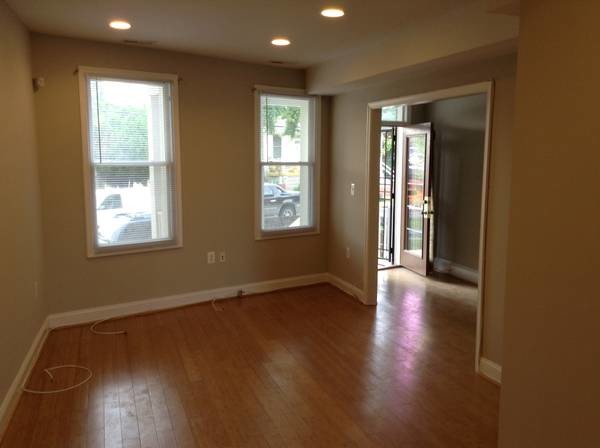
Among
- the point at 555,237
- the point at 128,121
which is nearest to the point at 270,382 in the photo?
the point at 555,237

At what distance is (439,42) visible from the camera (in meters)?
3.11

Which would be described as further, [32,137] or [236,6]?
[32,137]

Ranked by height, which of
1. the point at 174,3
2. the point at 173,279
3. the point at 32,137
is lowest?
the point at 173,279

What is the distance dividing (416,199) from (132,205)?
3.70 metres

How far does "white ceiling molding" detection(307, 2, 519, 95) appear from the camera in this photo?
8.93 feet

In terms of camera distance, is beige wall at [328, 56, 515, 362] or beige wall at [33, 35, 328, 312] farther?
beige wall at [33, 35, 328, 312]

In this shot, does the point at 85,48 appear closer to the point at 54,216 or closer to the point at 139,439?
the point at 54,216

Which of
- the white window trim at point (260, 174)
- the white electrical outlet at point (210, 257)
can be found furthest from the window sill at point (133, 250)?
the white window trim at point (260, 174)

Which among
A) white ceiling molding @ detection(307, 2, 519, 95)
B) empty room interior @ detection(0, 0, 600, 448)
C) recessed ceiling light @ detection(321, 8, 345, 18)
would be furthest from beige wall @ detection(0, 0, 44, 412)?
white ceiling molding @ detection(307, 2, 519, 95)

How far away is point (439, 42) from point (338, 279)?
303 centimetres

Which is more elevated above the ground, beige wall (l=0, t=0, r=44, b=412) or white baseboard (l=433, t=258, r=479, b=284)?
beige wall (l=0, t=0, r=44, b=412)

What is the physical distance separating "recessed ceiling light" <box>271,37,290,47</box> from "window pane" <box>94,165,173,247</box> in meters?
1.61

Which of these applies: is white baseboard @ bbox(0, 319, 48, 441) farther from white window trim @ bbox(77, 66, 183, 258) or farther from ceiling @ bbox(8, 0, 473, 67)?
ceiling @ bbox(8, 0, 473, 67)

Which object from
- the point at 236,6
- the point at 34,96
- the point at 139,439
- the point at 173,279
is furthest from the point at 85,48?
the point at 139,439
